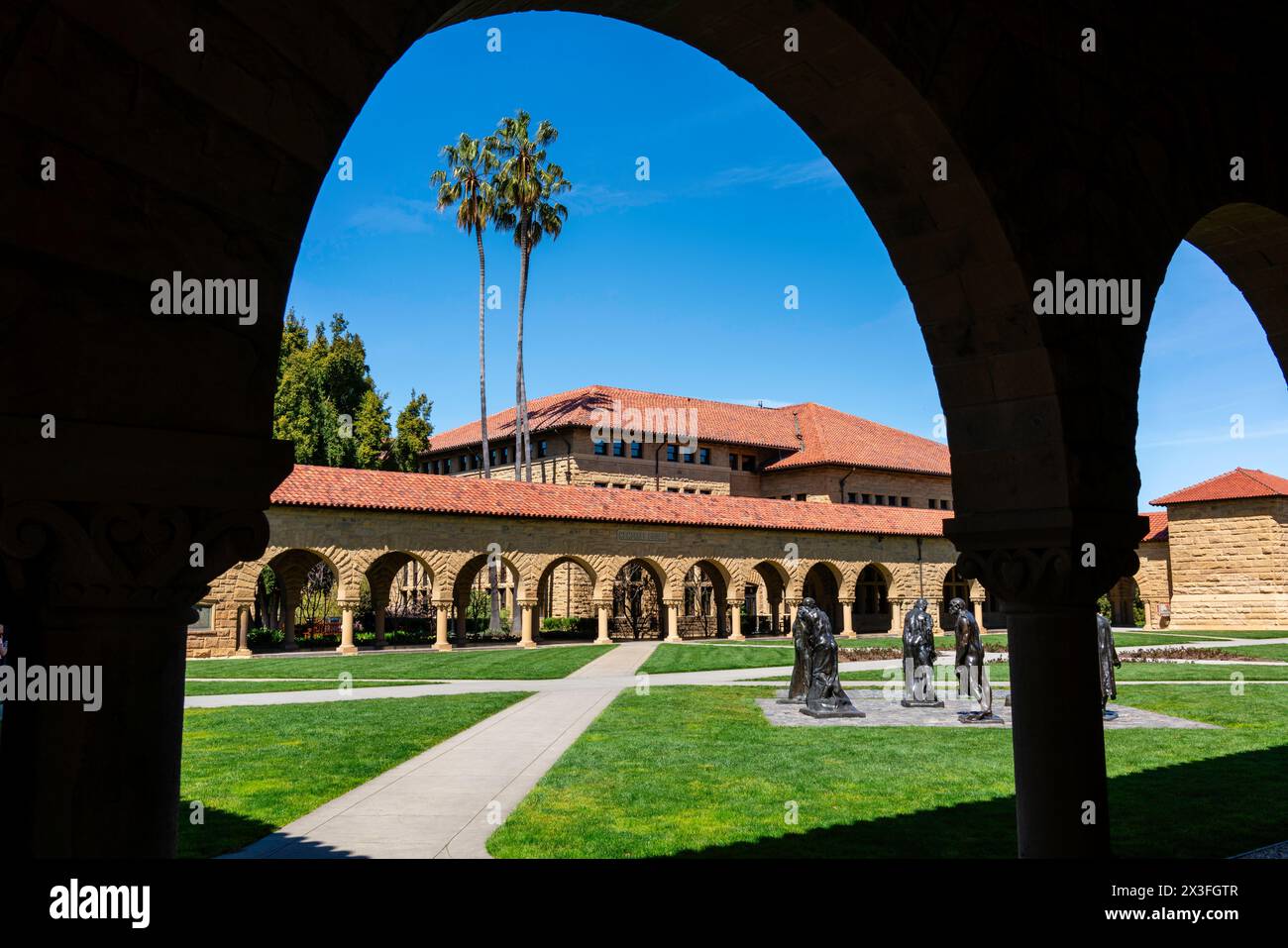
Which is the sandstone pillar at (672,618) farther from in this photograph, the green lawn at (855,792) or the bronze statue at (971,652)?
the green lawn at (855,792)

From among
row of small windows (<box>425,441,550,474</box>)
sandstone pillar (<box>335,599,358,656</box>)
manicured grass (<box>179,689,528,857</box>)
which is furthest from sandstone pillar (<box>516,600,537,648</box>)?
manicured grass (<box>179,689,528,857</box>)

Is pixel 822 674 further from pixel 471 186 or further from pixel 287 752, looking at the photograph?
pixel 471 186

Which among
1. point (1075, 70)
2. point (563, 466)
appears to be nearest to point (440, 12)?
point (1075, 70)

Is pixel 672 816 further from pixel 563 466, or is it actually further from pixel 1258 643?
pixel 563 466

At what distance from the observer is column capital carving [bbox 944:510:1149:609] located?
14.3 feet

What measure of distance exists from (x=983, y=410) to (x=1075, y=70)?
1763 millimetres

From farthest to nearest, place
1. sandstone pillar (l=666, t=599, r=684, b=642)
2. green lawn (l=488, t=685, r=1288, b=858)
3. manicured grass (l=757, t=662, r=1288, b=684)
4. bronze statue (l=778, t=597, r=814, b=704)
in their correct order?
sandstone pillar (l=666, t=599, r=684, b=642), manicured grass (l=757, t=662, r=1288, b=684), bronze statue (l=778, t=597, r=814, b=704), green lawn (l=488, t=685, r=1288, b=858)

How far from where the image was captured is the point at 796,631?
14.9 meters

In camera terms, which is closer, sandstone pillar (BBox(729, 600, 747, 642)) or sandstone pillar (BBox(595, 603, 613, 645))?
sandstone pillar (BBox(595, 603, 613, 645))

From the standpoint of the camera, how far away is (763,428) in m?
54.1

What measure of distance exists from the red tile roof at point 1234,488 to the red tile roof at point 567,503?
1070cm

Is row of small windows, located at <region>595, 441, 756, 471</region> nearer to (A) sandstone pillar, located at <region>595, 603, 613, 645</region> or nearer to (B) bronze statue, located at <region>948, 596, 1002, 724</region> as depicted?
(A) sandstone pillar, located at <region>595, 603, 613, 645</region>

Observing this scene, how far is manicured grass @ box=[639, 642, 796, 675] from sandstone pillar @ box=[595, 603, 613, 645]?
236cm

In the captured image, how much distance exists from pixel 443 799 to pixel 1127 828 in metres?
5.61
